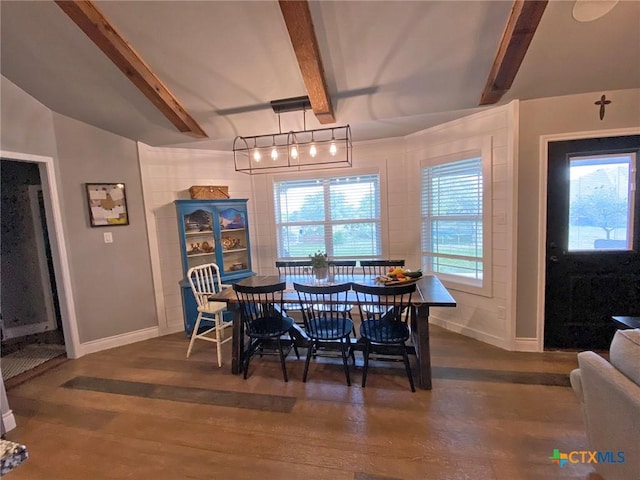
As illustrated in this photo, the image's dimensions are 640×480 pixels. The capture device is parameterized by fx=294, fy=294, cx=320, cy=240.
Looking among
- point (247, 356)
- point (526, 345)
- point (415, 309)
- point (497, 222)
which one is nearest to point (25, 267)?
point (247, 356)

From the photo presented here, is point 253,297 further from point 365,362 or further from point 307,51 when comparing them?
point 307,51

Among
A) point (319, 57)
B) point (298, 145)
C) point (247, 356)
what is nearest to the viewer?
point (319, 57)

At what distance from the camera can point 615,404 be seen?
1343mm

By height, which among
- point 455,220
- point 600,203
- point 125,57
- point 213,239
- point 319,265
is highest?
point 125,57

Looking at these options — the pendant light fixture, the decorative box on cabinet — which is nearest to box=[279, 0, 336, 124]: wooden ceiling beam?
the pendant light fixture

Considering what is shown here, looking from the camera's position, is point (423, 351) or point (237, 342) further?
point (237, 342)

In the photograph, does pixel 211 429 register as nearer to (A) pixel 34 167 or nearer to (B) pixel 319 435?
(B) pixel 319 435

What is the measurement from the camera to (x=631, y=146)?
258cm

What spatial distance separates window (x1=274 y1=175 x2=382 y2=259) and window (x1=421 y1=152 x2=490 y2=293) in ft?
2.26

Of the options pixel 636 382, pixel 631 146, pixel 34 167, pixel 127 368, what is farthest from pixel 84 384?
pixel 631 146

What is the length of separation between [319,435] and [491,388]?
1.44 metres

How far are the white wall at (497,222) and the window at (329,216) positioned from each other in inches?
44.2

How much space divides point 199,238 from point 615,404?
4.05 metres

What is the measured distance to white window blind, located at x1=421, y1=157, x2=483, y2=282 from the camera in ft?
10.5
